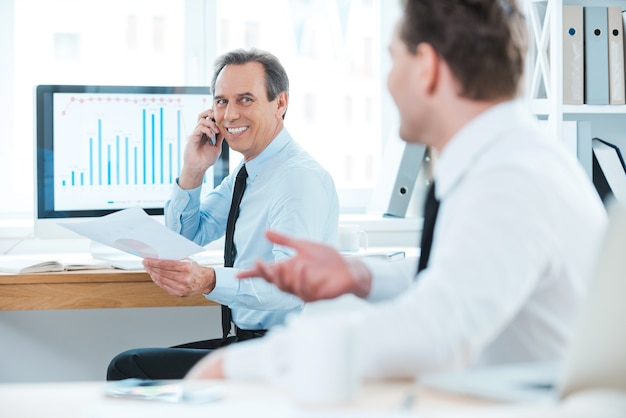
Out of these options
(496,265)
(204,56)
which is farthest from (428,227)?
(204,56)

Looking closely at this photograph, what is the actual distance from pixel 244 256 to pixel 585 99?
127 centimetres

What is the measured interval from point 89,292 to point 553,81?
5.11 ft

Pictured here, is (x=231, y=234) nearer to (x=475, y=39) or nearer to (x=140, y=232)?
(x=140, y=232)

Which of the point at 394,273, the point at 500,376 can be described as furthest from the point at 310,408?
the point at 394,273

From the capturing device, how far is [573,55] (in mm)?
2814

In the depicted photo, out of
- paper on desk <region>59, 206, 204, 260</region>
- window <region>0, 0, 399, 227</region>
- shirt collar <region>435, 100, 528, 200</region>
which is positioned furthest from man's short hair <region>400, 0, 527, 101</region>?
window <region>0, 0, 399, 227</region>

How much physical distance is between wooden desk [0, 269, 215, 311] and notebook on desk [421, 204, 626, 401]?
62.2 inches

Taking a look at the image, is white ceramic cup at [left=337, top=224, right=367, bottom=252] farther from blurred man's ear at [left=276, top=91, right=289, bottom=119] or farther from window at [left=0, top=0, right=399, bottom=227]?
window at [left=0, top=0, right=399, bottom=227]

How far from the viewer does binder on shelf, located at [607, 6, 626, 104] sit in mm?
2820

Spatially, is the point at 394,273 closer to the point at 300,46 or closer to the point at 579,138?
the point at 579,138

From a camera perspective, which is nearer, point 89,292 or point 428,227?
point 428,227

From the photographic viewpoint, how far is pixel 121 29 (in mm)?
3172

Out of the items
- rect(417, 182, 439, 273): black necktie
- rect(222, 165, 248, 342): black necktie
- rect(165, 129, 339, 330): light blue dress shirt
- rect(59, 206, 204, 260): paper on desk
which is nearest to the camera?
rect(417, 182, 439, 273): black necktie

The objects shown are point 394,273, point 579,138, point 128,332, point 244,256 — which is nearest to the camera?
point 394,273
